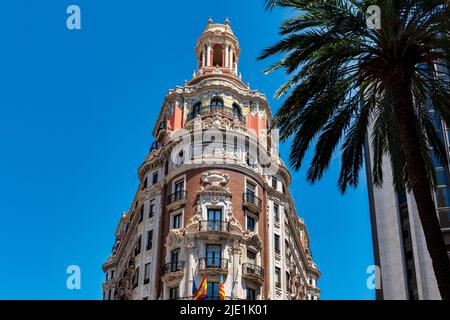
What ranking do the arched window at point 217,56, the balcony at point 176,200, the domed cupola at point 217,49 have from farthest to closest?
the arched window at point 217,56, the domed cupola at point 217,49, the balcony at point 176,200

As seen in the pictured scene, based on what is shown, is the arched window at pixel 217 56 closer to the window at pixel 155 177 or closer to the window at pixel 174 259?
the window at pixel 155 177

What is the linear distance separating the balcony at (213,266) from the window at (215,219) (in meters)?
2.62

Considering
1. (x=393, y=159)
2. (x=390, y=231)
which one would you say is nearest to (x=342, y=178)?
(x=393, y=159)

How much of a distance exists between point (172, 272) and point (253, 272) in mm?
6559

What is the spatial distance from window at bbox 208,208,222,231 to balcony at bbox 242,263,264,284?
3832mm

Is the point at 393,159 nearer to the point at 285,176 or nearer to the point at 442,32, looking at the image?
the point at 442,32

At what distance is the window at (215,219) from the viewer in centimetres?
4912

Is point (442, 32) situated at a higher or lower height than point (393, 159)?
higher

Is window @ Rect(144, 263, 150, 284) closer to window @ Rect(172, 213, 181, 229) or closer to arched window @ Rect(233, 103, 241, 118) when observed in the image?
window @ Rect(172, 213, 181, 229)

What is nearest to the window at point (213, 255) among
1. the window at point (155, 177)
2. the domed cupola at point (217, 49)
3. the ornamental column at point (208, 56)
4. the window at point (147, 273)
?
the window at point (147, 273)

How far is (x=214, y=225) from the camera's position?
161 ft

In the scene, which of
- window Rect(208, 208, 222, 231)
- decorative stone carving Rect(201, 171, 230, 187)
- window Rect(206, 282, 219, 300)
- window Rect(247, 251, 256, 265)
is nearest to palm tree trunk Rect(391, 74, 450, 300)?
window Rect(206, 282, 219, 300)

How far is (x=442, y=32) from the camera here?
1834 cm
